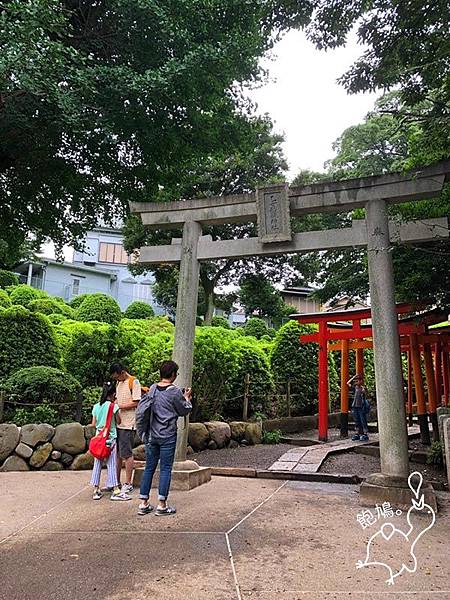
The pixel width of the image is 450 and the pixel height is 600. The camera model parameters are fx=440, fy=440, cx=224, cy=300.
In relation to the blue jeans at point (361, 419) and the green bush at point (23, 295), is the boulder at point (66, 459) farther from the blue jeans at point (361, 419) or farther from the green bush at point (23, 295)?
the green bush at point (23, 295)

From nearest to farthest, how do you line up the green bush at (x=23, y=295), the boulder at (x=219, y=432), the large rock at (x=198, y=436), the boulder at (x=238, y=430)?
the large rock at (x=198, y=436) → the boulder at (x=219, y=432) → the boulder at (x=238, y=430) → the green bush at (x=23, y=295)

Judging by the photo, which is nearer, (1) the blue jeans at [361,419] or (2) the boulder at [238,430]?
(2) the boulder at [238,430]

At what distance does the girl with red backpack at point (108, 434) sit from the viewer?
5530 mm

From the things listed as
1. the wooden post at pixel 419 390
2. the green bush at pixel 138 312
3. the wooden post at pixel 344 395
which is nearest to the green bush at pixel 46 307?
the green bush at pixel 138 312

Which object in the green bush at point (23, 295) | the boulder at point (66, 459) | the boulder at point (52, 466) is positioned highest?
the green bush at point (23, 295)

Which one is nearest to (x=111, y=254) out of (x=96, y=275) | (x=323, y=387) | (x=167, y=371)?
(x=96, y=275)

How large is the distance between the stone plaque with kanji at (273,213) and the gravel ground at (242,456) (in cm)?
450

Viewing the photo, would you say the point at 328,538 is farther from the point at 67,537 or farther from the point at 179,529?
the point at 67,537

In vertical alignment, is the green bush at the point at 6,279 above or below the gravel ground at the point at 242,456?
above

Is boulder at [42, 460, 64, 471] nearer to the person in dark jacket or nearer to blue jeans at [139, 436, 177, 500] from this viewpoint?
the person in dark jacket

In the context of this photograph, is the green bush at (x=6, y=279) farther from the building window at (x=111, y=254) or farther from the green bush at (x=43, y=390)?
the green bush at (x=43, y=390)

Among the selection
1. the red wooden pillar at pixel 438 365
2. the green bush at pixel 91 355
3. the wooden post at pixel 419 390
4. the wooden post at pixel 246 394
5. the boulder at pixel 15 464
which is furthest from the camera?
the red wooden pillar at pixel 438 365

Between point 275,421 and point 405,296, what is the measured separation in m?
6.52

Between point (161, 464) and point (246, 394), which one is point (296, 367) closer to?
point (246, 394)
